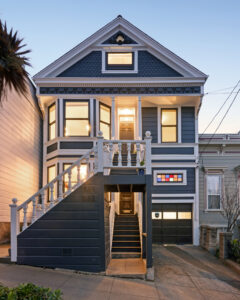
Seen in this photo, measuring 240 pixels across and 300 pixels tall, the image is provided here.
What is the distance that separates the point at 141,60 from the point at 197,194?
643 cm

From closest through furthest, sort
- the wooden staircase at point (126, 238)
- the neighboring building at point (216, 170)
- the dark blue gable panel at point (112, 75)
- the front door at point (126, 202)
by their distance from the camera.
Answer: the wooden staircase at point (126, 238) → the dark blue gable panel at point (112, 75) → the front door at point (126, 202) → the neighboring building at point (216, 170)

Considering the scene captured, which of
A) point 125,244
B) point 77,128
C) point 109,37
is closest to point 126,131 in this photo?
point 77,128

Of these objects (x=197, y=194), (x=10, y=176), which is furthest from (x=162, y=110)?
(x=10, y=176)

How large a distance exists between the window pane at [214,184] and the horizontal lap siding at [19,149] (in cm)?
805

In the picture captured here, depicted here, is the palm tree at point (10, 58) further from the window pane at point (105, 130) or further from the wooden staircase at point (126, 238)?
the window pane at point (105, 130)

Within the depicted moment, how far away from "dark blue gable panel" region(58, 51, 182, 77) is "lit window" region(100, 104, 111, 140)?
1487 millimetres

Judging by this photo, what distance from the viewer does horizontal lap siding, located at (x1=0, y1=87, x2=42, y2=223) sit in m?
12.6

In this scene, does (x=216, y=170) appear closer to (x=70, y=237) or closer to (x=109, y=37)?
(x=109, y=37)

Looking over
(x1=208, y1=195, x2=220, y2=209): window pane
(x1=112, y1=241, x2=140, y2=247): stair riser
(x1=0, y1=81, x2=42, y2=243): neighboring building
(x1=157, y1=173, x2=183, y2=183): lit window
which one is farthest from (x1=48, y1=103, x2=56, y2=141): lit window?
(x1=208, y1=195, x2=220, y2=209): window pane

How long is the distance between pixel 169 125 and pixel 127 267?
7.32 meters

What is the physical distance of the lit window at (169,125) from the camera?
15.6m

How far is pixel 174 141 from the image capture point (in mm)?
15492

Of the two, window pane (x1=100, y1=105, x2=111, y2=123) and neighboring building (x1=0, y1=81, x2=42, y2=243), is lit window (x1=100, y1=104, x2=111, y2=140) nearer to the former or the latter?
window pane (x1=100, y1=105, x2=111, y2=123)

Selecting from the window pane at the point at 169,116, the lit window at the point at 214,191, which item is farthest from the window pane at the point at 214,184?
the window pane at the point at 169,116
